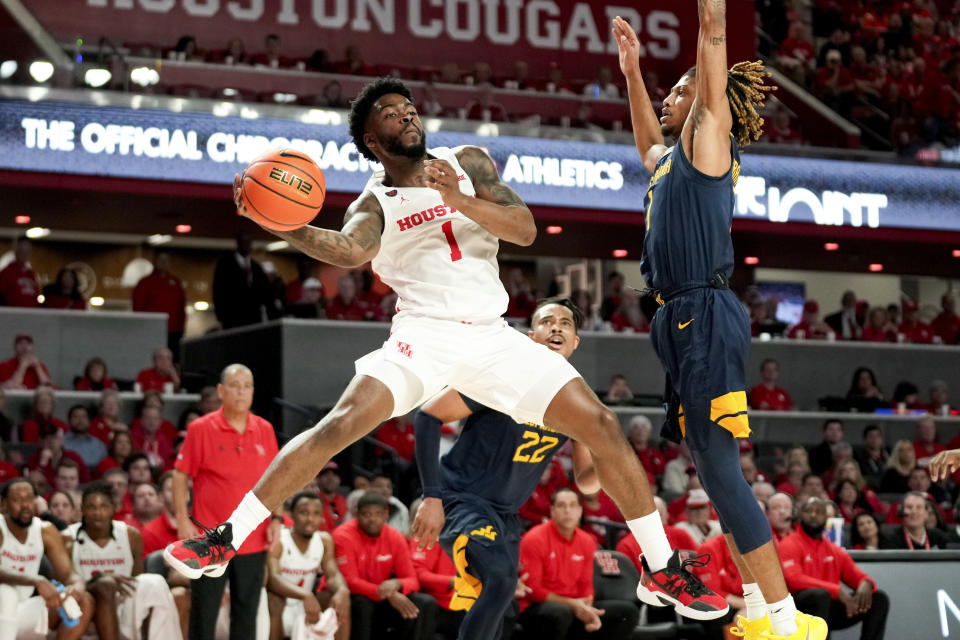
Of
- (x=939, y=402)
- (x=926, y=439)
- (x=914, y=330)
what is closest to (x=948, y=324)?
(x=914, y=330)

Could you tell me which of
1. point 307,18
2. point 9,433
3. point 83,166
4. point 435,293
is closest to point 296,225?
point 435,293

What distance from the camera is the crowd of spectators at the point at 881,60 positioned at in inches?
731

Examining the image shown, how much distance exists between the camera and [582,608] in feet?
31.4

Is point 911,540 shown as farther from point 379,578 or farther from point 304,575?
point 304,575

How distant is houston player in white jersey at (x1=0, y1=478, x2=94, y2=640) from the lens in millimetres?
8484

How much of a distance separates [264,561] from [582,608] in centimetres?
260

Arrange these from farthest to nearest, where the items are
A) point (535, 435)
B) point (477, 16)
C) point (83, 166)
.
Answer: point (477, 16) < point (83, 166) < point (535, 435)

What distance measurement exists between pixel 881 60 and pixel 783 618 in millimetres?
16852

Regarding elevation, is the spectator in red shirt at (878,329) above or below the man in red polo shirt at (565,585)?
above

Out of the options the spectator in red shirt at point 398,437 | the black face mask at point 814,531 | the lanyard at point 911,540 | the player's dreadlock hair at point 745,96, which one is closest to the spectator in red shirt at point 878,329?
the lanyard at point 911,540

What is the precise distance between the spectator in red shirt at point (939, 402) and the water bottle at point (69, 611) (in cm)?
1223

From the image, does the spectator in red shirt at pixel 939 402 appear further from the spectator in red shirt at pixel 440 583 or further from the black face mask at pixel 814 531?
the spectator in red shirt at pixel 440 583

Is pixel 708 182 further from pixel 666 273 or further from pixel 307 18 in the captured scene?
pixel 307 18

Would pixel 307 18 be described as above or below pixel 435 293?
above
